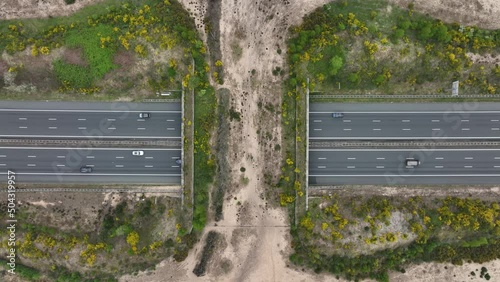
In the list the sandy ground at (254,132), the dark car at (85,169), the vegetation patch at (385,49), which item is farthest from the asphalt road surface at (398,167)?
the dark car at (85,169)

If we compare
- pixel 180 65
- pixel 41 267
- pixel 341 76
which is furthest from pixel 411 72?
pixel 41 267

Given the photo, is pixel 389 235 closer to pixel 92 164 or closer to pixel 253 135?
pixel 253 135

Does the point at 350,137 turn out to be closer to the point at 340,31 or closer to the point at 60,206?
the point at 340,31

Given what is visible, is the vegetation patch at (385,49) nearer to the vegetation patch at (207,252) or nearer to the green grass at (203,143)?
the green grass at (203,143)

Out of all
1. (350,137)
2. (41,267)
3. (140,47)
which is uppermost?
(140,47)

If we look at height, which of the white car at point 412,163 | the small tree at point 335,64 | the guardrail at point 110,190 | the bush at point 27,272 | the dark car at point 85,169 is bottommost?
the bush at point 27,272

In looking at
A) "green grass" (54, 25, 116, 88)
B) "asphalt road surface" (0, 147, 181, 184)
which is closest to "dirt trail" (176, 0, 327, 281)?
"asphalt road surface" (0, 147, 181, 184)
